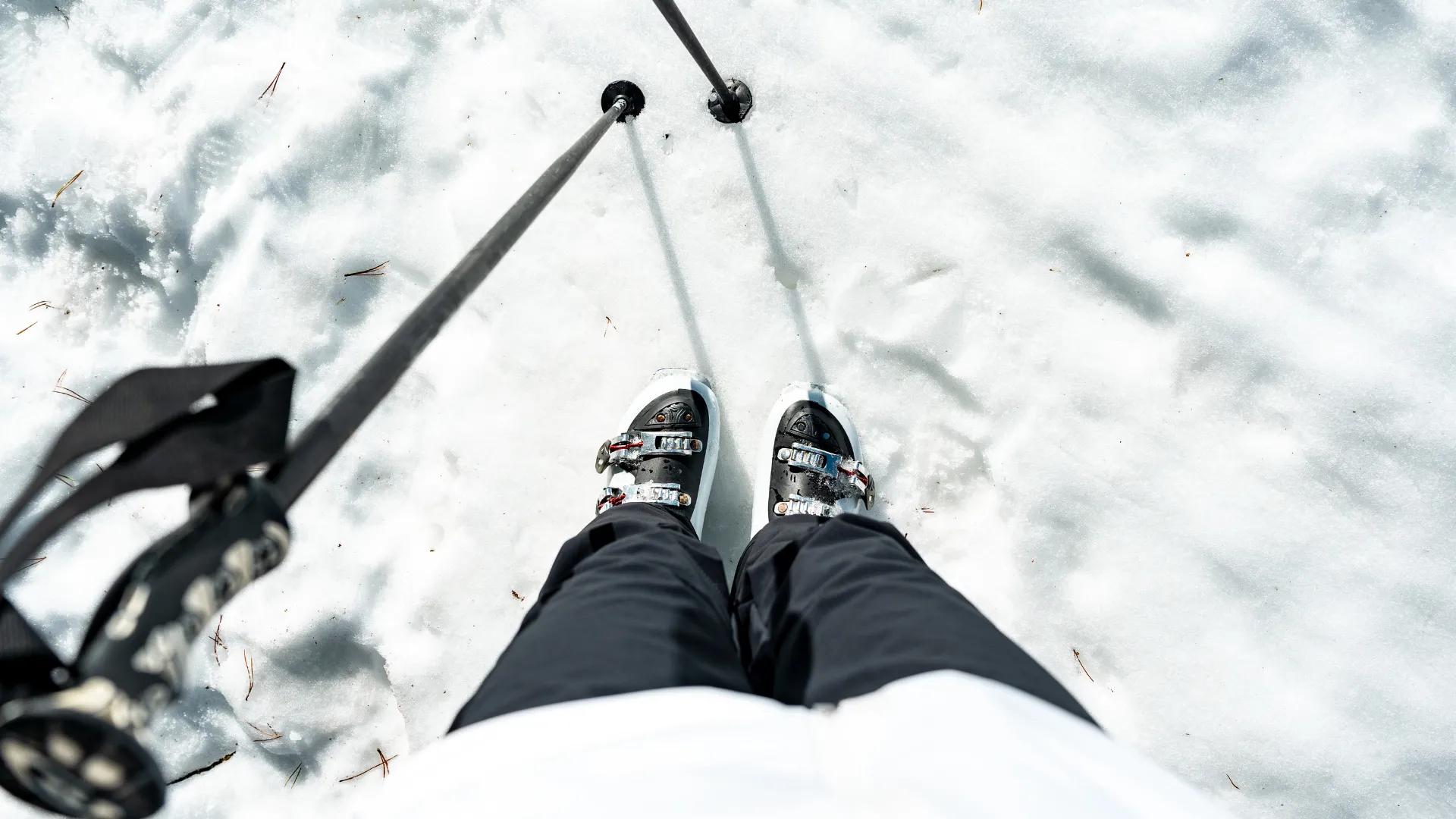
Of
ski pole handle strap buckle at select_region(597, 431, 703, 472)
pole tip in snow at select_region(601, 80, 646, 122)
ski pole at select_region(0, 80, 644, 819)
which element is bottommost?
ski pole handle strap buckle at select_region(597, 431, 703, 472)

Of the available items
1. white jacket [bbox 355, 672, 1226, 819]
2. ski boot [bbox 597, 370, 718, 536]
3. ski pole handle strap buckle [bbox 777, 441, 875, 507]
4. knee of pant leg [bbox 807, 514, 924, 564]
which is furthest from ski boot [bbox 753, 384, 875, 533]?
white jacket [bbox 355, 672, 1226, 819]

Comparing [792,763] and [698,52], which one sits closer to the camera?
[792,763]

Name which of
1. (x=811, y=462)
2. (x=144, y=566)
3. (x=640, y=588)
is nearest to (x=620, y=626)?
(x=640, y=588)

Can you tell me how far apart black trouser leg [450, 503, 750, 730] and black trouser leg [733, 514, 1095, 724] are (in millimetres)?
73

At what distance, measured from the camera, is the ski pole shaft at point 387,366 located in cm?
59

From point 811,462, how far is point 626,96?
0.92 m

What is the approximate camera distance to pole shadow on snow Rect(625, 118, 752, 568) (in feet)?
5.49

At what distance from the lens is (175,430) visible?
540 millimetres

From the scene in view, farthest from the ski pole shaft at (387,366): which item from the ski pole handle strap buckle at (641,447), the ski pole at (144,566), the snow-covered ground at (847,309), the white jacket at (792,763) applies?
the snow-covered ground at (847,309)

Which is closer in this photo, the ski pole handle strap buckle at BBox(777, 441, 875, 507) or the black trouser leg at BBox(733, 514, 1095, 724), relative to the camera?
the black trouser leg at BBox(733, 514, 1095, 724)

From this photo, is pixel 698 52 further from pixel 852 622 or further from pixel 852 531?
pixel 852 622

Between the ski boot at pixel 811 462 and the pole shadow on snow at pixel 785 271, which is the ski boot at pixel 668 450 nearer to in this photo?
the ski boot at pixel 811 462

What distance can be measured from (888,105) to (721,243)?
19.3 inches

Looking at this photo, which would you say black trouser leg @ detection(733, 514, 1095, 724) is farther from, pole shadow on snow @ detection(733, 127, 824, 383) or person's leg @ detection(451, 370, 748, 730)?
pole shadow on snow @ detection(733, 127, 824, 383)
